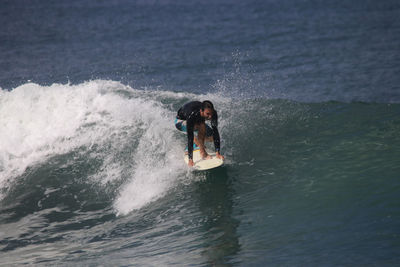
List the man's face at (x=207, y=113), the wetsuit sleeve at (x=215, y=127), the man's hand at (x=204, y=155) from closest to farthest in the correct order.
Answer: the man's face at (x=207, y=113), the wetsuit sleeve at (x=215, y=127), the man's hand at (x=204, y=155)

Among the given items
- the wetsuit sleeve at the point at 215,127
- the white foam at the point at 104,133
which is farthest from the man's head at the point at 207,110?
the white foam at the point at 104,133

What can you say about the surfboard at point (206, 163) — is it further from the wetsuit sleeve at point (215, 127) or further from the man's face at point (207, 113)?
the man's face at point (207, 113)

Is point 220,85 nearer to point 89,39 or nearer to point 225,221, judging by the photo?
point 225,221

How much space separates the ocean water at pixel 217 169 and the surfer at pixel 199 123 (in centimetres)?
74

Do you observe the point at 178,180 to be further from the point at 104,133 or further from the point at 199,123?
the point at 104,133

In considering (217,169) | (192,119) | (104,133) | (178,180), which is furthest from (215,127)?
(104,133)

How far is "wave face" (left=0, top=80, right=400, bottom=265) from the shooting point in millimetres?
8031

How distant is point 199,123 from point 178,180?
1.41 m

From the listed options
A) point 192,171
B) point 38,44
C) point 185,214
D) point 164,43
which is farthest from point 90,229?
point 38,44

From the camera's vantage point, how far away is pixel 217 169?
35.2 feet

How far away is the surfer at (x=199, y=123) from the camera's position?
30.2 ft

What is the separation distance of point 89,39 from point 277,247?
79.0 ft

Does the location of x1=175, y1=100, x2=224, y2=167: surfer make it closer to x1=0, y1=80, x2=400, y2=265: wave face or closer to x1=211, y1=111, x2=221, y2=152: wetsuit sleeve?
x1=211, y1=111, x2=221, y2=152: wetsuit sleeve

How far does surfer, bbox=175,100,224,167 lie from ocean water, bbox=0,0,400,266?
2.44ft
